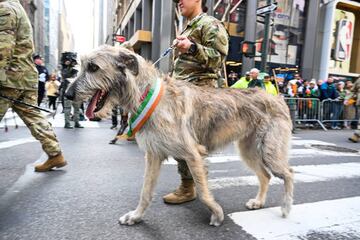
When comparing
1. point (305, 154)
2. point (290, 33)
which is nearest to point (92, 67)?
point (305, 154)

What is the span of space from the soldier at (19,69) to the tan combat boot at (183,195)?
204 cm

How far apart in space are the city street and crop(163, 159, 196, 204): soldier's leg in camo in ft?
0.28

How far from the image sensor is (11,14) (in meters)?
3.70

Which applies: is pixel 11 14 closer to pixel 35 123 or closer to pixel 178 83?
pixel 35 123

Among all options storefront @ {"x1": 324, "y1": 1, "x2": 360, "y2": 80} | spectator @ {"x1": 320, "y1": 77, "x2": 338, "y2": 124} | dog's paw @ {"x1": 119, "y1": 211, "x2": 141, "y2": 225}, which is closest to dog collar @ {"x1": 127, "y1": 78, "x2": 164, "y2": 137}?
dog's paw @ {"x1": 119, "y1": 211, "x2": 141, "y2": 225}

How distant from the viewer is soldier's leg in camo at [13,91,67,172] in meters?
4.16

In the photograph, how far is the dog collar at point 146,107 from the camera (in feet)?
8.94

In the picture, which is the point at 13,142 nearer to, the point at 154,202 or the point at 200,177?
the point at 154,202

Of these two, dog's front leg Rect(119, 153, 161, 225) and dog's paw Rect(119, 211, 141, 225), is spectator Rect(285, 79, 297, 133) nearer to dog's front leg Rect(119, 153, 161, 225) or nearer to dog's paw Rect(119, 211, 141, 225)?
dog's front leg Rect(119, 153, 161, 225)

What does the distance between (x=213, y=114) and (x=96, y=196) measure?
1753 millimetres

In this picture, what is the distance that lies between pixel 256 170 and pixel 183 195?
92 centimetres

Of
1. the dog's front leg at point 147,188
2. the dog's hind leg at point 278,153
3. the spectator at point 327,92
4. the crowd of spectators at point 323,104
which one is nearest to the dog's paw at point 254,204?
the dog's hind leg at point 278,153

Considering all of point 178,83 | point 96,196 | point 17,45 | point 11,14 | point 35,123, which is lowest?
point 96,196

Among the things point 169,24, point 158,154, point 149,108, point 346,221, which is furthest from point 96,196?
point 169,24
